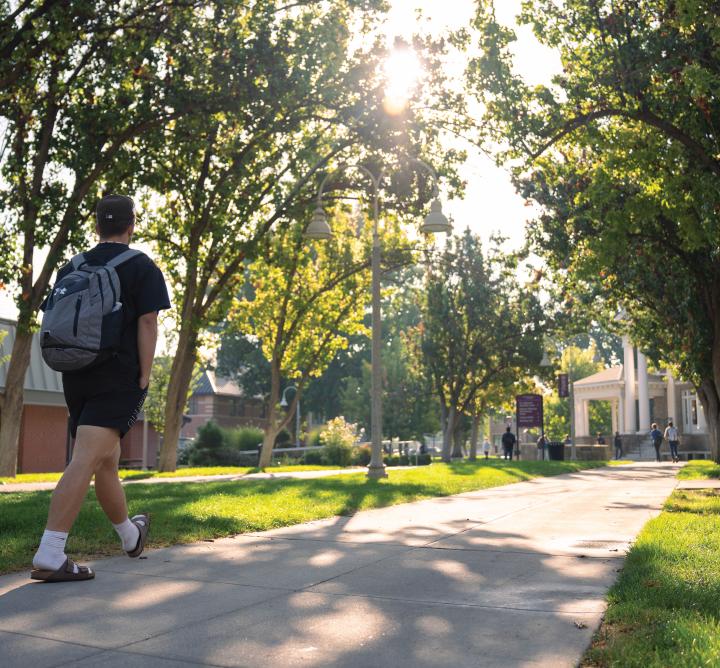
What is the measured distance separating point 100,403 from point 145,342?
16.6 inches

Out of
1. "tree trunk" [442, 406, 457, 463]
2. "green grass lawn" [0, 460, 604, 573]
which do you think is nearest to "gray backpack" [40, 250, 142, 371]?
"green grass lawn" [0, 460, 604, 573]

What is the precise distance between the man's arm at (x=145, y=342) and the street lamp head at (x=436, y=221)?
13.2 meters

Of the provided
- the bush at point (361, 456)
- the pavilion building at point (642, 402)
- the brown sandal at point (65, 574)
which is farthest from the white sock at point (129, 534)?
the pavilion building at point (642, 402)

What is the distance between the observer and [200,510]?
855 centimetres

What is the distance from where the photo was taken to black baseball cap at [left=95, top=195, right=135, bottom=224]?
200 inches

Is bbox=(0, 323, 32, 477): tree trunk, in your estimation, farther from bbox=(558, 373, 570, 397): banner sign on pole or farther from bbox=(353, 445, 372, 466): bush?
bbox=(558, 373, 570, 397): banner sign on pole

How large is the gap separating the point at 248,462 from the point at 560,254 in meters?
22.4

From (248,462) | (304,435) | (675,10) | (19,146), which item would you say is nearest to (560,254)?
(675,10)

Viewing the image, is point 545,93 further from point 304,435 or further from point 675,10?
point 304,435

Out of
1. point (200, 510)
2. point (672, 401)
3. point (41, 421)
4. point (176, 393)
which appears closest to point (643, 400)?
point (672, 401)

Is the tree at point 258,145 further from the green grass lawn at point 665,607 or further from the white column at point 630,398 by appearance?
the white column at point 630,398

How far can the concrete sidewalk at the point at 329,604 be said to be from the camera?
3449 millimetres

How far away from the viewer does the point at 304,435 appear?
57281 millimetres

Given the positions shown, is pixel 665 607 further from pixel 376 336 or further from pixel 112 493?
pixel 376 336
